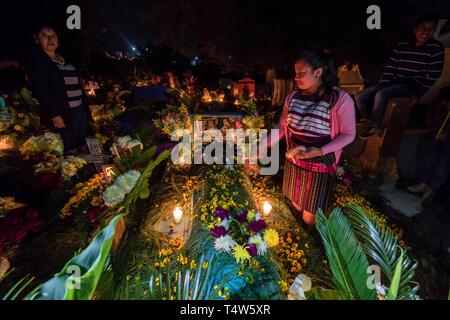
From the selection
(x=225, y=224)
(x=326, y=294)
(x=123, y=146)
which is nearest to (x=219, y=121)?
(x=123, y=146)

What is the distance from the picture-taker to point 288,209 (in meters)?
3.40

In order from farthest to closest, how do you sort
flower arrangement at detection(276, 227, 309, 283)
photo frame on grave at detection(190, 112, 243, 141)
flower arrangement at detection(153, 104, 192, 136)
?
photo frame on grave at detection(190, 112, 243, 141) < flower arrangement at detection(153, 104, 192, 136) < flower arrangement at detection(276, 227, 309, 283)

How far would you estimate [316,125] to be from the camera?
2229 mm

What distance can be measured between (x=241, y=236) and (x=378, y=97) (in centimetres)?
358

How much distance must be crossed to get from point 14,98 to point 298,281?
6.38 m

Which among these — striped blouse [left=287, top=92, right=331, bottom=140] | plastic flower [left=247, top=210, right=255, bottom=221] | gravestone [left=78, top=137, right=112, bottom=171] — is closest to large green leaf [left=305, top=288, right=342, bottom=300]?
plastic flower [left=247, top=210, right=255, bottom=221]

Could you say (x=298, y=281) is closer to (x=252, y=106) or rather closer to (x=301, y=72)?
(x=301, y=72)

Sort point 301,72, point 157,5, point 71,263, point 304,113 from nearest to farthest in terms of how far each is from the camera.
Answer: point 71,263 → point 301,72 → point 304,113 → point 157,5

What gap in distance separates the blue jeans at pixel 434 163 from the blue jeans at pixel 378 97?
3.18ft

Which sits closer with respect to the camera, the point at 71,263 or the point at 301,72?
the point at 71,263

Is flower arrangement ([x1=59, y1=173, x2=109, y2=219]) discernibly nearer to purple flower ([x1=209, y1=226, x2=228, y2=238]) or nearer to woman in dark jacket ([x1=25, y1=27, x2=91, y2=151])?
woman in dark jacket ([x1=25, y1=27, x2=91, y2=151])

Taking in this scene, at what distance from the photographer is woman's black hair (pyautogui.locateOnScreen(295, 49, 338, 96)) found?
203 centimetres

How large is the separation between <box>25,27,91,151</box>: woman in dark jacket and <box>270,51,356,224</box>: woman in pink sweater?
133 inches

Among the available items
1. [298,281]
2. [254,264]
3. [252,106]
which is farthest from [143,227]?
[252,106]
